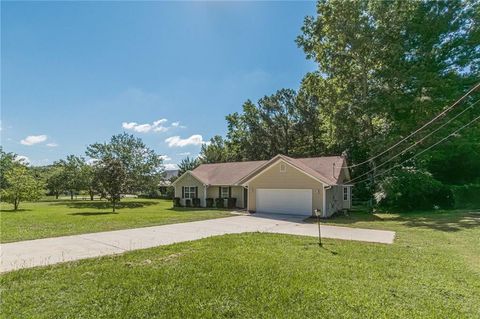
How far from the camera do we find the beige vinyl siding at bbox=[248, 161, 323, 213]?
1842cm

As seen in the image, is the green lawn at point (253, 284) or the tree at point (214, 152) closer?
the green lawn at point (253, 284)

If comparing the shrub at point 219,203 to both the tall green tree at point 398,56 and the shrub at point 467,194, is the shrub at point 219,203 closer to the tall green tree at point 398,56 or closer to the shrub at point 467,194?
the tall green tree at point 398,56

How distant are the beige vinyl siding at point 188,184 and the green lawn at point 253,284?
17505mm

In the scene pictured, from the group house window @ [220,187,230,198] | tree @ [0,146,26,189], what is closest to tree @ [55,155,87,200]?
tree @ [0,146,26,189]

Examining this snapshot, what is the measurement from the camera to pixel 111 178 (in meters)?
21.7

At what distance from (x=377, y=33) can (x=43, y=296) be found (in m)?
25.8

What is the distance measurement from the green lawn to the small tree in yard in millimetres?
15183

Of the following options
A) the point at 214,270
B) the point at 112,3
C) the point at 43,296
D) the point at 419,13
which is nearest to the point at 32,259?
the point at 43,296

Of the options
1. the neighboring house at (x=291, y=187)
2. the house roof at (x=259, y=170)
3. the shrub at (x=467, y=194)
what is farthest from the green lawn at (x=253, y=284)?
the shrub at (x=467, y=194)

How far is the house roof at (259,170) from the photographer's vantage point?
1975 cm

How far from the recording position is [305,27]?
25969 millimetres

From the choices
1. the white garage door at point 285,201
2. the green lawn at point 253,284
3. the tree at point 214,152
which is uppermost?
the tree at point 214,152

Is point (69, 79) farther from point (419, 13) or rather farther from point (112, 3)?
point (419, 13)

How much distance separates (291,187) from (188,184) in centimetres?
1119
